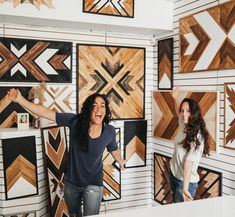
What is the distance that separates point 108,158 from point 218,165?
1.51 metres

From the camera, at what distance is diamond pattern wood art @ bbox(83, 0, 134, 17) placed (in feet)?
12.3

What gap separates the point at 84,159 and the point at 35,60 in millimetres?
1616

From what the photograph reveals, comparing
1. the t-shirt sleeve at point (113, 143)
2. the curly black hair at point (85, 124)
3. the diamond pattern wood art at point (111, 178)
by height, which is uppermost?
the curly black hair at point (85, 124)

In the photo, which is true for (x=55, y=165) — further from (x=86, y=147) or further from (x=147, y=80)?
(x=147, y=80)

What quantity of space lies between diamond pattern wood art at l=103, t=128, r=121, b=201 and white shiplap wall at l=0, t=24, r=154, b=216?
81 millimetres

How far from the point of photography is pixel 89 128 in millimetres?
2945

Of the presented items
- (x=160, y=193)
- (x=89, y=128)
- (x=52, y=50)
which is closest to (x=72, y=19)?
(x=52, y=50)

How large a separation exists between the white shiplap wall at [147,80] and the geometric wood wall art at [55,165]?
0.14 m

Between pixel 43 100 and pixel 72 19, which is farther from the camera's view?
pixel 43 100

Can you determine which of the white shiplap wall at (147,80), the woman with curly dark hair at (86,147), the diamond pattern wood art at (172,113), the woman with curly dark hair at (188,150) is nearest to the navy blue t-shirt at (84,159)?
the woman with curly dark hair at (86,147)

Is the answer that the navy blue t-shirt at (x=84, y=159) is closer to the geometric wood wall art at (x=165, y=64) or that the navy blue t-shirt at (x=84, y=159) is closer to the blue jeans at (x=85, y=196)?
the blue jeans at (x=85, y=196)

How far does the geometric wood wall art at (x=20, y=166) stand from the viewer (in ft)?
11.6

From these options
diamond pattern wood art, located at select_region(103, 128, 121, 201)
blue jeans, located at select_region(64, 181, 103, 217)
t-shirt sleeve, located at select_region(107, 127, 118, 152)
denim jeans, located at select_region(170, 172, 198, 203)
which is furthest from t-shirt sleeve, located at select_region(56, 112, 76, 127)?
diamond pattern wood art, located at select_region(103, 128, 121, 201)

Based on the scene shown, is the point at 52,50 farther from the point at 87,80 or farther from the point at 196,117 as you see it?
the point at 196,117
